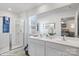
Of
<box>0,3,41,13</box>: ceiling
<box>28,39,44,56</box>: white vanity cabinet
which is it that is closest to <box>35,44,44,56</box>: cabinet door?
<box>28,39,44,56</box>: white vanity cabinet

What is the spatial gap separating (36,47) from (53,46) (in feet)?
1.32

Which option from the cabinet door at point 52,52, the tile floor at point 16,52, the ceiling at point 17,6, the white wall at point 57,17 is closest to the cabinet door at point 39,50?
the cabinet door at point 52,52

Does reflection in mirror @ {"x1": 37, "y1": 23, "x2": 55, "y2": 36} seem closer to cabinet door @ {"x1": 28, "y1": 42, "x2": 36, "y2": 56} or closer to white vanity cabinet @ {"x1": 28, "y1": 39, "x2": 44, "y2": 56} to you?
white vanity cabinet @ {"x1": 28, "y1": 39, "x2": 44, "y2": 56}

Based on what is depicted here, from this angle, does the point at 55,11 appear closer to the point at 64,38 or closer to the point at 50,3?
the point at 50,3

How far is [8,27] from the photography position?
1.82 metres

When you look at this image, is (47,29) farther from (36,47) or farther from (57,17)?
(36,47)

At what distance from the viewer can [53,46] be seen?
1921 millimetres

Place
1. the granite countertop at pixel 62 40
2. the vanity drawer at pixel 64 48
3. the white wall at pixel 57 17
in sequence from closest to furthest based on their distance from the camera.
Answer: the vanity drawer at pixel 64 48, the granite countertop at pixel 62 40, the white wall at pixel 57 17

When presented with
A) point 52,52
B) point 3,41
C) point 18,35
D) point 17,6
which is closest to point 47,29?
Result: point 52,52

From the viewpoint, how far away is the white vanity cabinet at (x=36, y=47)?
6.39 feet

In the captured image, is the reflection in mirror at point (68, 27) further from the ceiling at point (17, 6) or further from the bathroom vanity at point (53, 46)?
the ceiling at point (17, 6)

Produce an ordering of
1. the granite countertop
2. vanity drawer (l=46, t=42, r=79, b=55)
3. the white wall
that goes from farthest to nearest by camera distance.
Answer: the white wall → the granite countertop → vanity drawer (l=46, t=42, r=79, b=55)

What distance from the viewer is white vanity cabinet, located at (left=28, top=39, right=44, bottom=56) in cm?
195

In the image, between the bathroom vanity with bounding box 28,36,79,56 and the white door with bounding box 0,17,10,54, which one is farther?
the white door with bounding box 0,17,10,54
